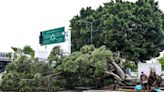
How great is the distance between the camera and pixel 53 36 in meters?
30.8

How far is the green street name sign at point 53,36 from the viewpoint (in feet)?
98.4

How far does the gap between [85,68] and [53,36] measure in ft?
28.7

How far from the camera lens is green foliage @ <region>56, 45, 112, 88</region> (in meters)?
22.8

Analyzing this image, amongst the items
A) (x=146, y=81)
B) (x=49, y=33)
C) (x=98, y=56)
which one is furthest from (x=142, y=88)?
(x=49, y=33)

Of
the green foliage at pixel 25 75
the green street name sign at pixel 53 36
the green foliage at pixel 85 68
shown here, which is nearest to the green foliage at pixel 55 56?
the green foliage at pixel 25 75

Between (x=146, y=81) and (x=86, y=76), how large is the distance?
5245mm

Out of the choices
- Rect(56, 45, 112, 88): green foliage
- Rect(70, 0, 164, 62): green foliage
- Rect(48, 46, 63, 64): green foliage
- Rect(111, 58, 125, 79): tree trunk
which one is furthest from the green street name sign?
Rect(111, 58, 125, 79): tree trunk

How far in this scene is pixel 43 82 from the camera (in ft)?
76.9

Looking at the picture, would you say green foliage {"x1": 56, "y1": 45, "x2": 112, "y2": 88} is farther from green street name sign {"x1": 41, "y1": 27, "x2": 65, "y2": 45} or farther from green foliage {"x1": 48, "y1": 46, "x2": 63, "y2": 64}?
green street name sign {"x1": 41, "y1": 27, "x2": 65, "y2": 45}

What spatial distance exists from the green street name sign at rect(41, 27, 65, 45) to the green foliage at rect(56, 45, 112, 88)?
5688 millimetres

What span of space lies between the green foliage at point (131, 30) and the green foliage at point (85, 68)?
8.33 m

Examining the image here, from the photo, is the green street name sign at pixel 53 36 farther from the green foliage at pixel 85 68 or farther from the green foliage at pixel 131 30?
the green foliage at pixel 85 68

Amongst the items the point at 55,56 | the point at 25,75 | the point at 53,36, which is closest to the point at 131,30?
the point at 53,36

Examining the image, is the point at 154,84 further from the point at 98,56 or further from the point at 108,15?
the point at 108,15
